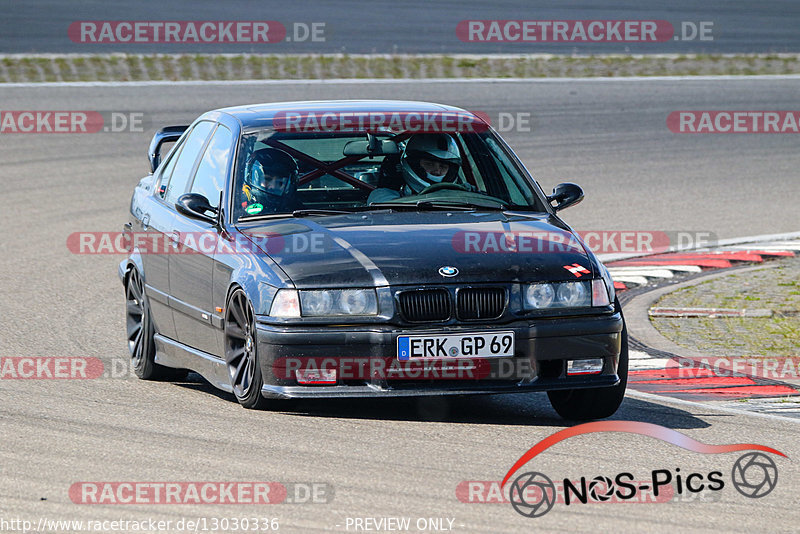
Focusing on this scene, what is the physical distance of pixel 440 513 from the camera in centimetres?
532

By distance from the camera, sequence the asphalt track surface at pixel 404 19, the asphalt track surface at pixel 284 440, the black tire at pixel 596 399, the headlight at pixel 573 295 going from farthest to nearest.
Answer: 1. the asphalt track surface at pixel 404 19
2. the black tire at pixel 596 399
3. the headlight at pixel 573 295
4. the asphalt track surface at pixel 284 440

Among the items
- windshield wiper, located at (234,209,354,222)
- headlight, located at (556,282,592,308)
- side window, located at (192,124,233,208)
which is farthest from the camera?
side window, located at (192,124,233,208)

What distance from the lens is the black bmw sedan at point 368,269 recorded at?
22.1 ft

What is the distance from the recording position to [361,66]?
23.9 m

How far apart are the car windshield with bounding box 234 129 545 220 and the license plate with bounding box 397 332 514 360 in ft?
4.09

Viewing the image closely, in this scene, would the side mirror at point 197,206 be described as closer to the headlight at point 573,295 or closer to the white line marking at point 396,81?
the headlight at point 573,295

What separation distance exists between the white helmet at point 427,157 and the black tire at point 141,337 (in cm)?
177

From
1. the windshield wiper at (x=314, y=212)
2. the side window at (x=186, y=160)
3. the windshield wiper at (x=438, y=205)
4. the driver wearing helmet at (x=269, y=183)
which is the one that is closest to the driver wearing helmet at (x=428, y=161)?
the windshield wiper at (x=438, y=205)

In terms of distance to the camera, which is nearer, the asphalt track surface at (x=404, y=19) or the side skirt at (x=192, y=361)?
the side skirt at (x=192, y=361)

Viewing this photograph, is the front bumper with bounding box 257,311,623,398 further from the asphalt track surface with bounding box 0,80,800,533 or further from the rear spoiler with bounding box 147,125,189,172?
the rear spoiler with bounding box 147,125,189,172

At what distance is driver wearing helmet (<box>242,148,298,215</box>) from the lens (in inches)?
304

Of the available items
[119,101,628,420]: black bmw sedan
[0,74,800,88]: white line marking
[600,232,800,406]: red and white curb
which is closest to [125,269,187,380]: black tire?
[119,101,628,420]: black bmw sedan

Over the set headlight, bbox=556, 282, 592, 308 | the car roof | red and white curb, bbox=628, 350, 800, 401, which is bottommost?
red and white curb, bbox=628, 350, 800, 401

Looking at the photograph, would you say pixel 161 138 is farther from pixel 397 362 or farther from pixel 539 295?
pixel 539 295
